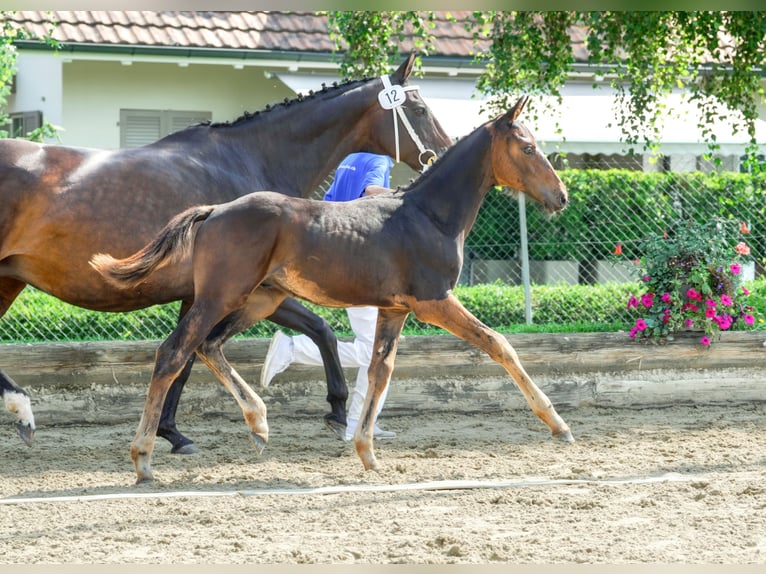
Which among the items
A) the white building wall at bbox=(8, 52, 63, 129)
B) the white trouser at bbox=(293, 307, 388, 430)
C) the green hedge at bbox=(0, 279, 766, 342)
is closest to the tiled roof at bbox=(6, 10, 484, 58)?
the white building wall at bbox=(8, 52, 63, 129)

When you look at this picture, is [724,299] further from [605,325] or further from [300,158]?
[300,158]

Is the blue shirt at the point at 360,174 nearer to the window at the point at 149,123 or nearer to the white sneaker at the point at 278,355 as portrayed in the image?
the white sneaker at the point at 278,355

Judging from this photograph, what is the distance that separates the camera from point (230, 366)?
5.61 m

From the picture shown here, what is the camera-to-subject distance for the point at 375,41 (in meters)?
8.96

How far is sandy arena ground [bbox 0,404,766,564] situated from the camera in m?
3.78

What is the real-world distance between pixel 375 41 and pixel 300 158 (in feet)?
9.54

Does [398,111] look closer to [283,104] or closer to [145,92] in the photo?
[283,104]

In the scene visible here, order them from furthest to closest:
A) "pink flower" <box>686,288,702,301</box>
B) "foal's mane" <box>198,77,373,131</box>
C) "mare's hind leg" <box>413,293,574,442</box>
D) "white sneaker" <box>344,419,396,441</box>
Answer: "pink flower" <box>686,288,702,301</box> → "white sneaker" <box>344,419,396,441</box> → "foal's mane" <box>198,77,373,131</box> → "mare's hind leg" <box>413,293,574,442</box>

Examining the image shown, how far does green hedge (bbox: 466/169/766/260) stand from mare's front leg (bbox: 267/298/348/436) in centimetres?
408

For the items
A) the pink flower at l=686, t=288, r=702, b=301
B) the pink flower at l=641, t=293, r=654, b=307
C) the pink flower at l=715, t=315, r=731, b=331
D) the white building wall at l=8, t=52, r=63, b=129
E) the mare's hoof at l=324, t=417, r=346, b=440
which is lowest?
the mare's hoof at l=324, t=417, r=346, b=440

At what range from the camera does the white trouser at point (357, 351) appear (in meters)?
6.53

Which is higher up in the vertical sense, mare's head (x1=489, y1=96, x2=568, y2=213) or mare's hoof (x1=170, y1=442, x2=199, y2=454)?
mare's head (x1=489, y1=96, x2=568, y2=213)

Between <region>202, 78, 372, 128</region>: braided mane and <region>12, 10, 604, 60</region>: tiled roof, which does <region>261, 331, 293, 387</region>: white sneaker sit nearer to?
<region>202, 78, 372, 128</region>: braided mane

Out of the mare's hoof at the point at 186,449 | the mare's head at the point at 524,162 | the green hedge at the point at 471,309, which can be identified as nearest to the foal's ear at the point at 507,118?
the mare's head at the point at 524,162
